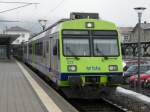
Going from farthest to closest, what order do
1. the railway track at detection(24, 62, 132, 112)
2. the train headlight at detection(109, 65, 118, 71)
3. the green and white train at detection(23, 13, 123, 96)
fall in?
the train headlight at detection(109, 65, 118, 71) < the green and white train at detection(23, 13, 123, 96) < the railway track at detection(24, 62, 132, 112)

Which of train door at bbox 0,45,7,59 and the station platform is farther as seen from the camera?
train door at bbox 0,45,7,59

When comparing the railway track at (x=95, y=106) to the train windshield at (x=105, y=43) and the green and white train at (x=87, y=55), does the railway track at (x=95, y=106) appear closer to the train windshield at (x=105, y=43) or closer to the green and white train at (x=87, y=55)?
the green and white train at (x=87, y=55)

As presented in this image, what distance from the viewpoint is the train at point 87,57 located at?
632 inches

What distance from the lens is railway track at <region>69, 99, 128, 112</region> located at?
15817mm

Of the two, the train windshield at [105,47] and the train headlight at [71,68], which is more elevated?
the train windshield at [105,47]

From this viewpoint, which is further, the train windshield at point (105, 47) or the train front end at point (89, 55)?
the train windshield at point (105, 47)

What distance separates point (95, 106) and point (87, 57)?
1752 millimetres

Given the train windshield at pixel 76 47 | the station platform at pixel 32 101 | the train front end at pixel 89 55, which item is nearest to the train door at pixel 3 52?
the station platform at pixel 32 101

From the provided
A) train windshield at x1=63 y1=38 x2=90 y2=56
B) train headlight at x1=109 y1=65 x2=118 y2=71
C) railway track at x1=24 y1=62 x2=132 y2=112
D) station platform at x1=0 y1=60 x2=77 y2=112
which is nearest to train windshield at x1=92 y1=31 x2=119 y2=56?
train windshield at x1=63 y1=38 x2=90 y2=56

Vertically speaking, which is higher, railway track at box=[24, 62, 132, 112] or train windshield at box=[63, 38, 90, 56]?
train windshield at box=[63, 38, 90, 56]

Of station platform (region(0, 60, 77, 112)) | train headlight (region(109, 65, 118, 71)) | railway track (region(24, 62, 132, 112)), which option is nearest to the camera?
station platform (region(0, 60, 77, 112))

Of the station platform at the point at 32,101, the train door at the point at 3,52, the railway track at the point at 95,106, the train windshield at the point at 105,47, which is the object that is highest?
the train windshield at the point at 105,47

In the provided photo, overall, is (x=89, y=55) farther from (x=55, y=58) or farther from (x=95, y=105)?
(x=95, y=105)

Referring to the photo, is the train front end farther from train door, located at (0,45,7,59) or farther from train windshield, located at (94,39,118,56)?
train door, located at (0,45,7,59)
